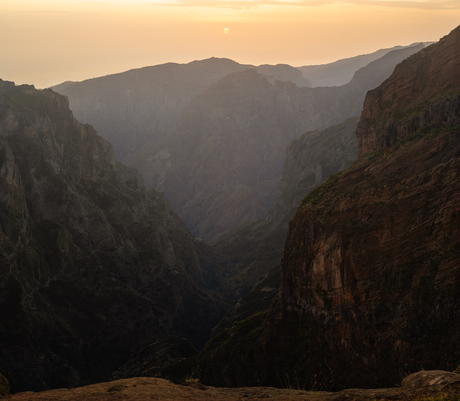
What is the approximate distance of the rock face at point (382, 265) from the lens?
3456cm

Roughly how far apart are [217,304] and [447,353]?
91.9 metres

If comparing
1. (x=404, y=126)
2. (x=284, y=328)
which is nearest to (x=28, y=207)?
(x=284, y=328)

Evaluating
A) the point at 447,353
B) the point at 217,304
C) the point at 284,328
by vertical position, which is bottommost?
the point at 217,304

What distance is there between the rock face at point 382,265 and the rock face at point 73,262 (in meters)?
31.8

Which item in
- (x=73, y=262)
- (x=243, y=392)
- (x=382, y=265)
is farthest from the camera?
(x=73, y=262)

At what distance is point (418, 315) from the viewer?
34812 millimetres

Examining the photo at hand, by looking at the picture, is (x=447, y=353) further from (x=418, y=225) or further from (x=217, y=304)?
(x=217, y=304)

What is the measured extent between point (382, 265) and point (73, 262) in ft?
225

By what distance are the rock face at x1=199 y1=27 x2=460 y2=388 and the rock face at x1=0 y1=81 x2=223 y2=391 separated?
31.8m

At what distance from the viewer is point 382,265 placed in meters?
38.7

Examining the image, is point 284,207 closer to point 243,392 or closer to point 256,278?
point 256,278

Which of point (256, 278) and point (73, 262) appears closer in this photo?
point (73, 262)

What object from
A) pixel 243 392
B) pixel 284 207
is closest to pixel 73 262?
pixel 243 392

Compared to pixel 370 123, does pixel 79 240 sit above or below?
below
